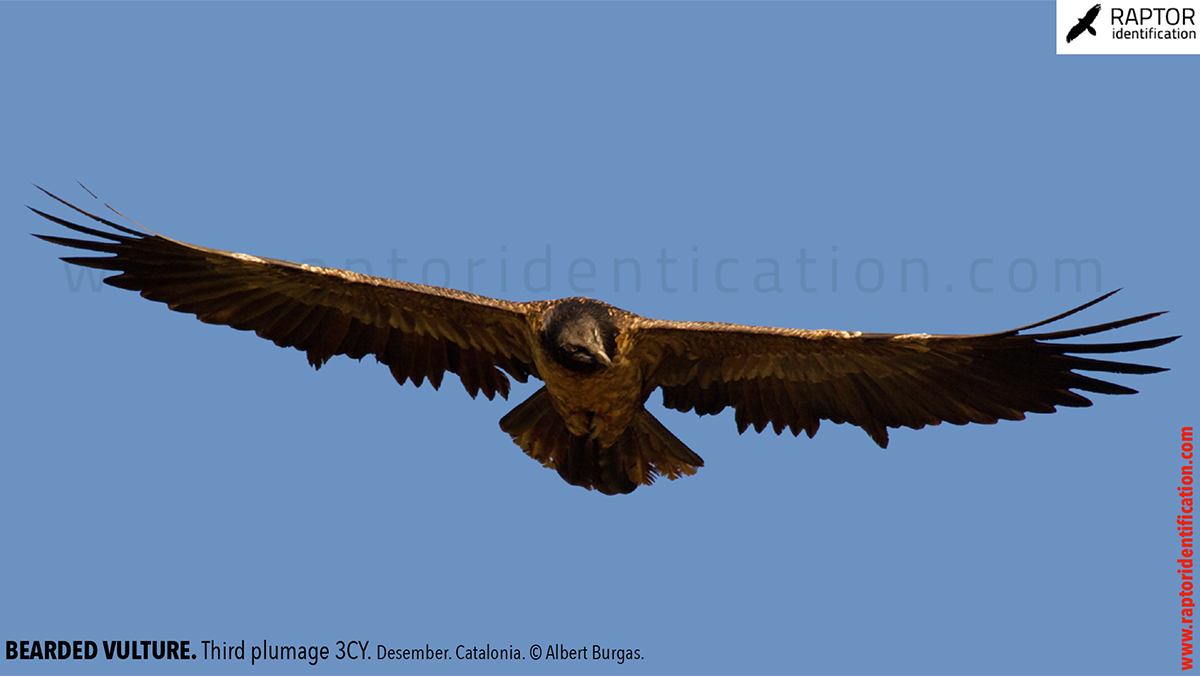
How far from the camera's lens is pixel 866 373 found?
9633 mm

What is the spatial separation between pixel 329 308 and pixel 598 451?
2449mm

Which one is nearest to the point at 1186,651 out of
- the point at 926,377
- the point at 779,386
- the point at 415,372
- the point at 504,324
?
the point at 926,377

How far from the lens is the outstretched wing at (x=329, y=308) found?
992cm

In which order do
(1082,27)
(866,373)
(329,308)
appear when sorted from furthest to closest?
(1082,27) → (329,308) → (866,373)

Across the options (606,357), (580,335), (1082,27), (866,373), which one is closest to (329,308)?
(580,335)

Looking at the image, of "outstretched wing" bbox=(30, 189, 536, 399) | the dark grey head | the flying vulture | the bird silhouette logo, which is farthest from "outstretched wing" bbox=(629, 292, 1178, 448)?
the bird silhouette logo

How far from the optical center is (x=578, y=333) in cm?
930

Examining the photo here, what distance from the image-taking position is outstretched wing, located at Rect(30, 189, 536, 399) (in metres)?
9.92

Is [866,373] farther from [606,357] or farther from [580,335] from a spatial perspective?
[580,335]

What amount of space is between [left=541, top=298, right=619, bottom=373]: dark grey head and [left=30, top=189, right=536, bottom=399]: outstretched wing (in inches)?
19.9

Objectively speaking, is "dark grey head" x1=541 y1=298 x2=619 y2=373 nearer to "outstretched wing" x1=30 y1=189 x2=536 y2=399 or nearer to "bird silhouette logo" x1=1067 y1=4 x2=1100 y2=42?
"outstretched wing" x1=30 y1=189 x2=536 y2=399

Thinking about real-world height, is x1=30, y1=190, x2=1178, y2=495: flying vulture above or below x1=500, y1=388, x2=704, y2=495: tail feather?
above

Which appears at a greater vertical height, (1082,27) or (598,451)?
(1082,27)

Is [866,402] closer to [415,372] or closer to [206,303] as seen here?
[415,372]
